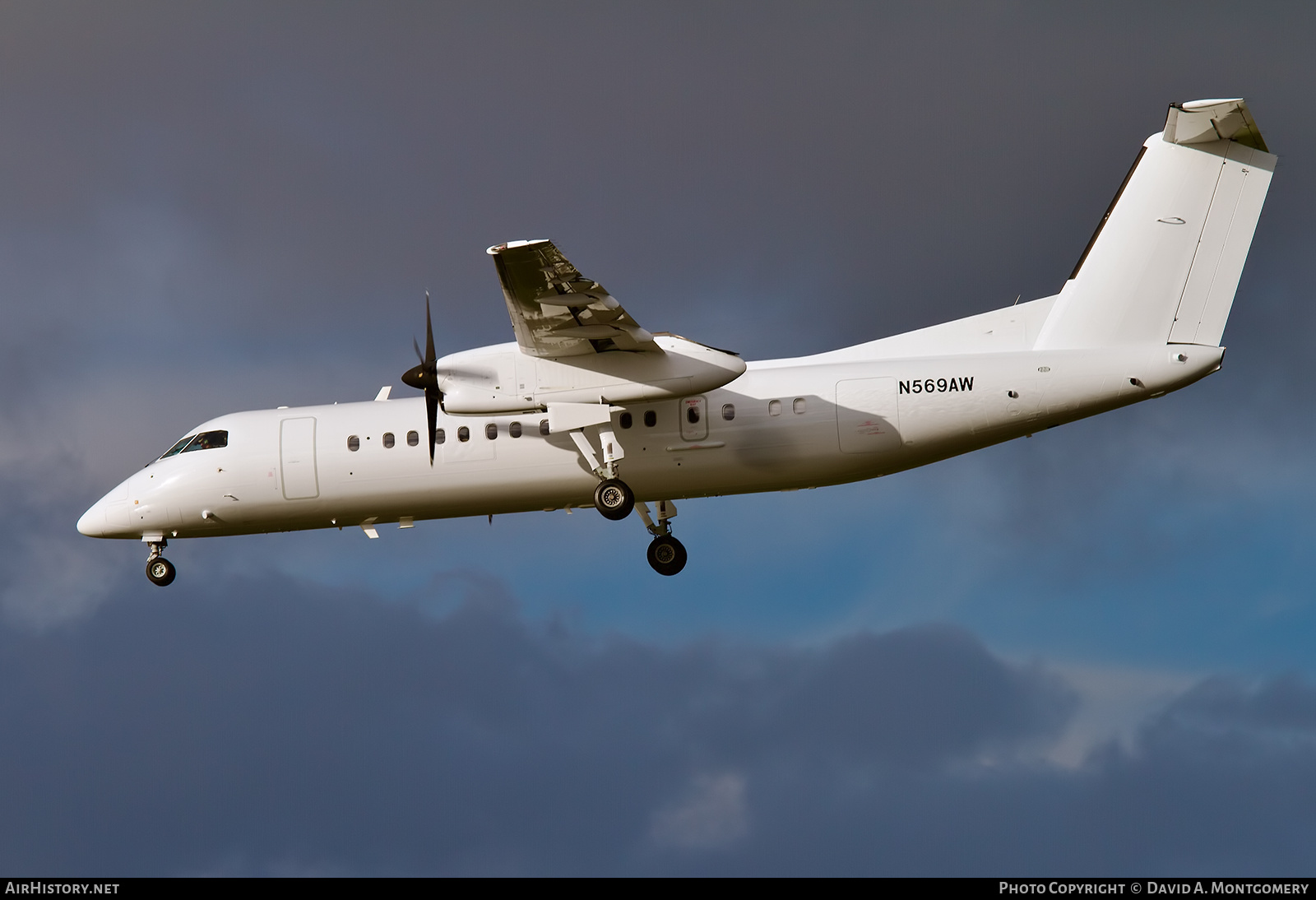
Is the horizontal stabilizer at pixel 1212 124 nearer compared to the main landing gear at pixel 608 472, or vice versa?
the horizontal stabilizer at pixel 1212 124

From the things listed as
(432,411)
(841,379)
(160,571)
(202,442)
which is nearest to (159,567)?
(160,571)

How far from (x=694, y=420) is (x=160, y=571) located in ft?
36.2

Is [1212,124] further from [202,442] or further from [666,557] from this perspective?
[202,442]

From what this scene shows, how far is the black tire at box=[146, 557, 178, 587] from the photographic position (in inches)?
1091

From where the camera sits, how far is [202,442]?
27234mm

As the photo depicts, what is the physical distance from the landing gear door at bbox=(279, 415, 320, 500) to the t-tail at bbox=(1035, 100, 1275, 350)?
514 inches

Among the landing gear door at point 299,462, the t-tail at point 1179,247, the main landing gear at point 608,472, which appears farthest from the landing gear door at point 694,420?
the landing gear door at point 299,462

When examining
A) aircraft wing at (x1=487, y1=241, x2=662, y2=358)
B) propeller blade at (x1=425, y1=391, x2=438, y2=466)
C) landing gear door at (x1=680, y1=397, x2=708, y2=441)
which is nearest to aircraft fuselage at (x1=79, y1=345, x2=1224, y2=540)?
landing gear door at (x1=680, y1=397, x2=708, y2=441)

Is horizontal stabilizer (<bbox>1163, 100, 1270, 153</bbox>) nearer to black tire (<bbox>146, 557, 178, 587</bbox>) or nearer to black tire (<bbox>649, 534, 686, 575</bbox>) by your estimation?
black tire (<bbox>649, 534, 686, 575</bbox>)

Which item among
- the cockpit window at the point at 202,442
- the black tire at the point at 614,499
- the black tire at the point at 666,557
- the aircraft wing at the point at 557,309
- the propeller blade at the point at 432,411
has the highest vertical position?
the aircraft wing at the point at 557,309

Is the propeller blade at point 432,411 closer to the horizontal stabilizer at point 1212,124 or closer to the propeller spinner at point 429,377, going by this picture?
the propeller spinner at point 429,377

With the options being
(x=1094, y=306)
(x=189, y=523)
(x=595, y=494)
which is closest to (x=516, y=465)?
(x=595, y=494)

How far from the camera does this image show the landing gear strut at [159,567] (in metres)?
27.7
